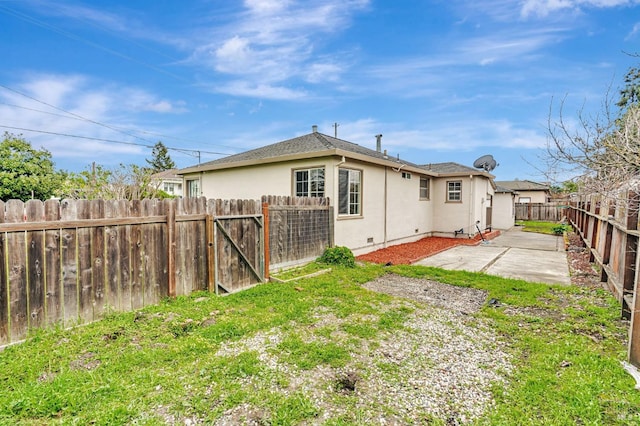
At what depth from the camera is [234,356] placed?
319cm

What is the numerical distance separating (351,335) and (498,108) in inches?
453

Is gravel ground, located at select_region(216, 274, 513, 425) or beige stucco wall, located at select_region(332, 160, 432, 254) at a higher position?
beige stucco wall, located at select_region(332, 160, 432, 254)

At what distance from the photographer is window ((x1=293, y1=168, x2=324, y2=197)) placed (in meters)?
8.98

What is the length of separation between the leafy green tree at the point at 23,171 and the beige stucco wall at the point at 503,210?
29.4 metres

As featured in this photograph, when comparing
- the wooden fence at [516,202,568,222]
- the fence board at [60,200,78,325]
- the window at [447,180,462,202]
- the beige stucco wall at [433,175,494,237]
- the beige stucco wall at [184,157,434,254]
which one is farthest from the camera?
the wooden fence at [516,202,568,222]

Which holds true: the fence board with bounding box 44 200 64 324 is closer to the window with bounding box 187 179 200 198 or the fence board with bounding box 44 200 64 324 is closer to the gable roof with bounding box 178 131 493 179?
the gable roof with bounding box 178 131 493 179

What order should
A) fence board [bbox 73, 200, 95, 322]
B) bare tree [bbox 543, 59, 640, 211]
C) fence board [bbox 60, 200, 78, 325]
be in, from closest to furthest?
fence board [bbox 60, 200, 78, 325]
fence board [bbox 73, 200, 95, 322]
bare tree [bbox 543, 59, 640, 211]

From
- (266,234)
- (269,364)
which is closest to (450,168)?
(266,234)

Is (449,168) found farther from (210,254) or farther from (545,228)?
(210,254)

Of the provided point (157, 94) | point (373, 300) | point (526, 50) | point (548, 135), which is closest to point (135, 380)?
point (373, 300)

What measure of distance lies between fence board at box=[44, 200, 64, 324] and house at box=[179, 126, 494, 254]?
6105 millimetres

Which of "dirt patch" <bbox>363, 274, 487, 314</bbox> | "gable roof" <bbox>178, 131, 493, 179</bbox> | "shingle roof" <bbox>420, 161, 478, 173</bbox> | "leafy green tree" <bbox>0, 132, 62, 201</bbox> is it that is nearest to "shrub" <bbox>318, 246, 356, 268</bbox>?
"dirt patch" <bbox>363, 274, 487, 314</bbox>

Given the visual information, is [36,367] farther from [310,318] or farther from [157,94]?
[157,94]

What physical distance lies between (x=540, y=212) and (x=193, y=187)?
29.3 m
